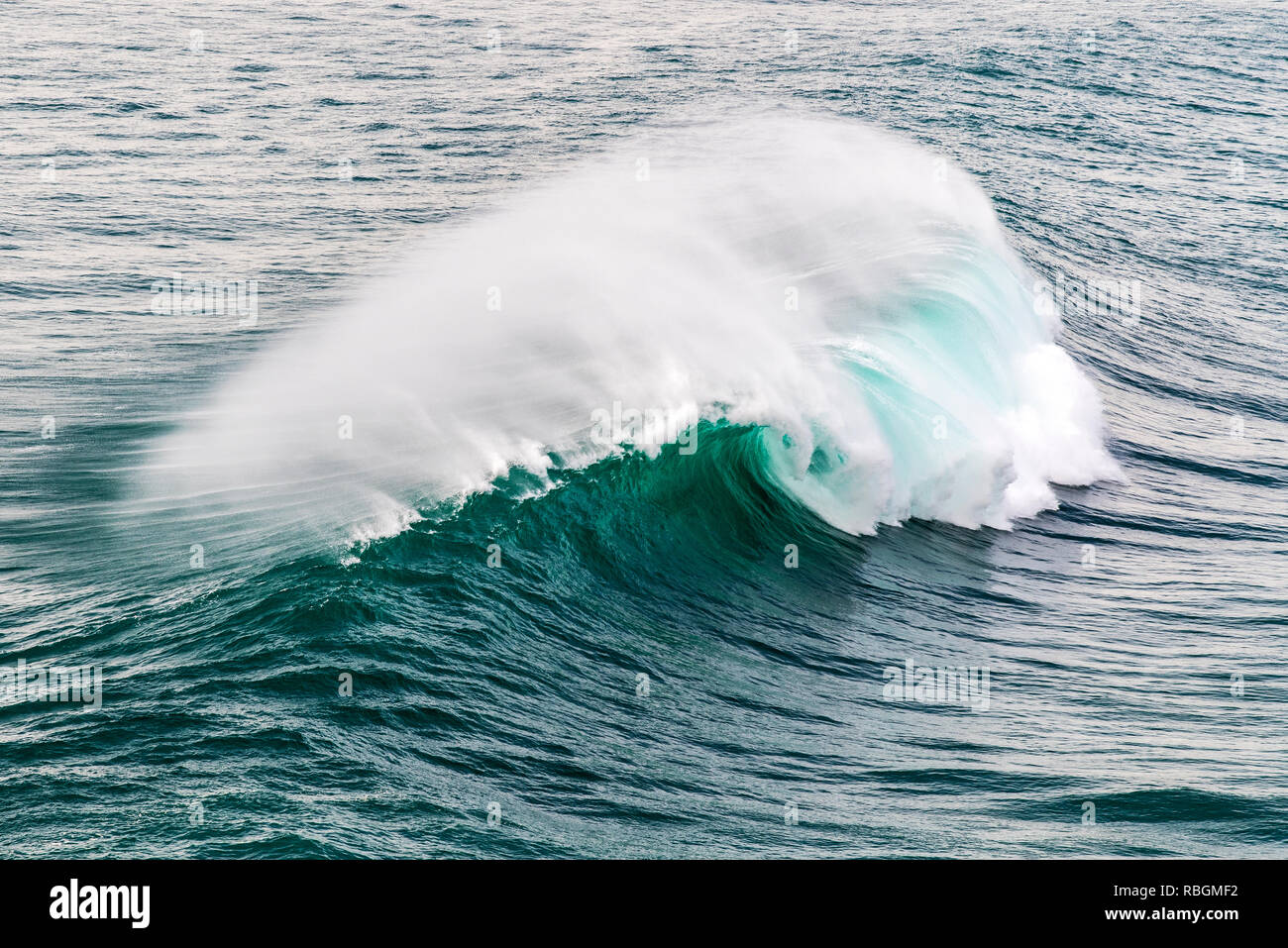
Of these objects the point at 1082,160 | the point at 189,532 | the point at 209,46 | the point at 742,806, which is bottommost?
the point at 742,806

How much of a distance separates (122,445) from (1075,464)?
1219cm

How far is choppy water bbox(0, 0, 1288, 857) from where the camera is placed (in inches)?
353

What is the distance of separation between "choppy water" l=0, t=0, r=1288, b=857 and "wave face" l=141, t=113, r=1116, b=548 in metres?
0.07

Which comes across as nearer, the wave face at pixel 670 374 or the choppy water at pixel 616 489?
the choppy water at pixel 616 489

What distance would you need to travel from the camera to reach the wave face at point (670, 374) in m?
13.4

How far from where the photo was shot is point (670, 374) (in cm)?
1466

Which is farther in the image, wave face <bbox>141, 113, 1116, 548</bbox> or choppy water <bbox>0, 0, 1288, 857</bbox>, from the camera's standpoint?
wave face <bbox>141, 113, 1116, 548</bbox>

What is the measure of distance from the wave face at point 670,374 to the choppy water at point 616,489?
7cm

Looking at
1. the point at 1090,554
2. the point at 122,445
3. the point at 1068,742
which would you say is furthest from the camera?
the point at 1090,554

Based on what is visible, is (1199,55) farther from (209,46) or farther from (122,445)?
(122,445)

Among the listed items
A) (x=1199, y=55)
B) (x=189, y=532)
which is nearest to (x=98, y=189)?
(x=189, y=532)

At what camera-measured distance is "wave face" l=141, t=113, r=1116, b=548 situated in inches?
528

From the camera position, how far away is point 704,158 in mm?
27844

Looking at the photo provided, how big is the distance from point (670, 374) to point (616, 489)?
171 cm
